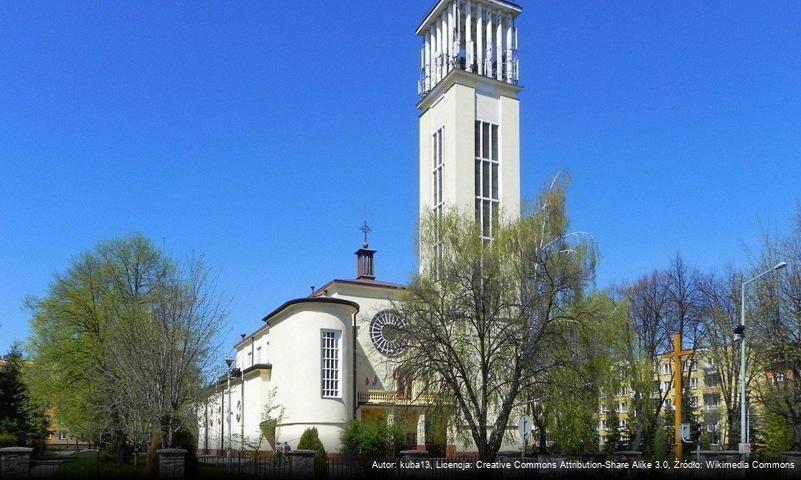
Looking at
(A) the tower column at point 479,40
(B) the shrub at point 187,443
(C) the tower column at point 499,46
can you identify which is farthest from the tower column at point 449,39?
(B) the shrub at point 187,443

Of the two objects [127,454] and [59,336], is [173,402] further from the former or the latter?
[59,336]

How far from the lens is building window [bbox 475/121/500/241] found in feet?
159

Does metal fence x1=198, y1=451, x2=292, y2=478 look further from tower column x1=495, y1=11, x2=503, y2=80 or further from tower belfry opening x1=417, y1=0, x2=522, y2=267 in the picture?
tower column x1=495, y1=11, x2=503, y2=80

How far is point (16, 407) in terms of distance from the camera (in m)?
53.8

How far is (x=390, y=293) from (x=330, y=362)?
500cm

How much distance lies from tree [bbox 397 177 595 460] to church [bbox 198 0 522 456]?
11422mm

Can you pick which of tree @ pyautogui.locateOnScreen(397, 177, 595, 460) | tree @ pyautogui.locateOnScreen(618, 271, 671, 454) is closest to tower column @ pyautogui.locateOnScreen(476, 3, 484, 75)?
tree @ pyautogui.locateOnScreen(618, 271, 671, 454)

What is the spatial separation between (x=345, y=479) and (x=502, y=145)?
30240 mm

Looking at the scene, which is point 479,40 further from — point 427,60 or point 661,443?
point 661,443

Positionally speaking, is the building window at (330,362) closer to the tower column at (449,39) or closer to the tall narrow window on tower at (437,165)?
the tall narrow window on tower at (437,165)

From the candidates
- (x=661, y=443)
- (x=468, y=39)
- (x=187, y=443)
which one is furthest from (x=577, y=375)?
(x=468, y=39)

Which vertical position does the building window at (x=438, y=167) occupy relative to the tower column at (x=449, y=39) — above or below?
below

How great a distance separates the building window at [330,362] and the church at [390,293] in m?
0.05

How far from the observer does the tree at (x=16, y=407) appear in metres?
49.2
